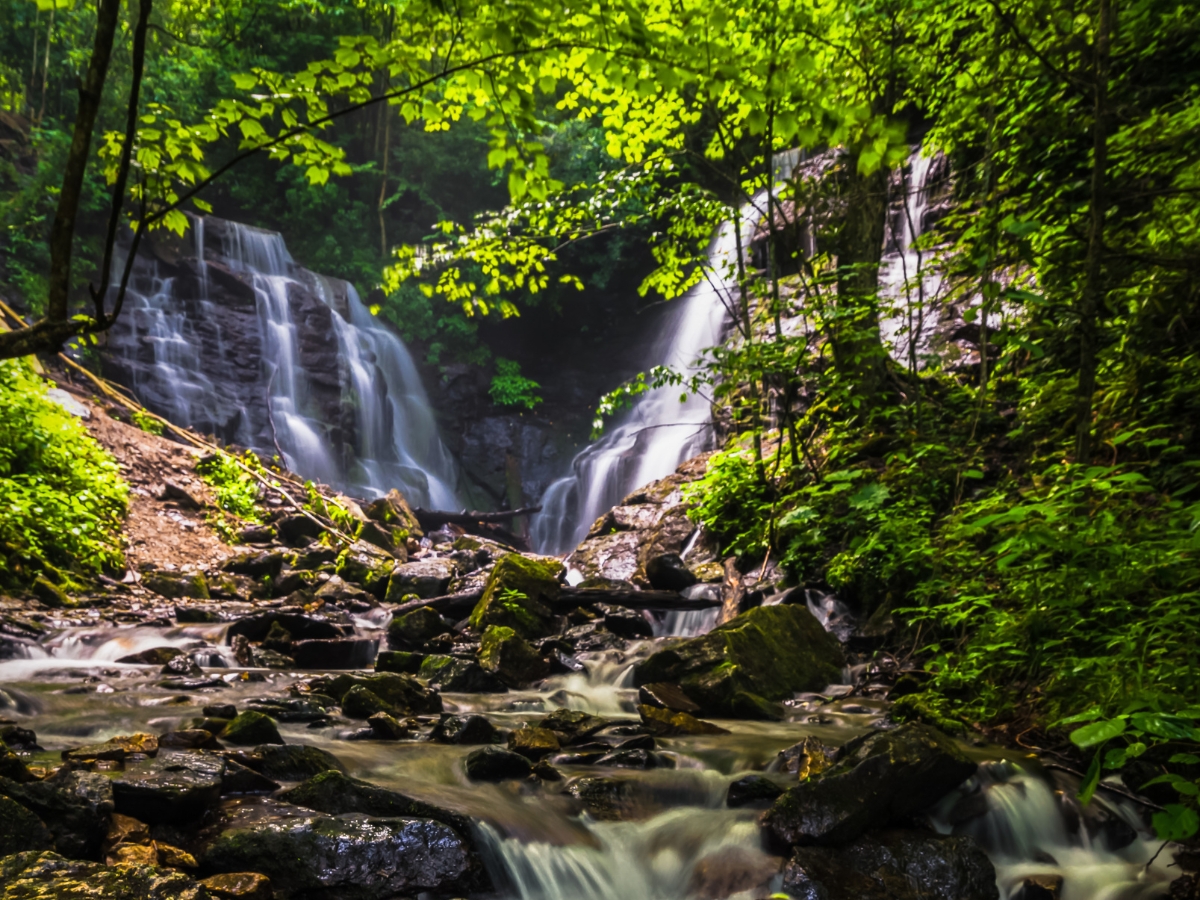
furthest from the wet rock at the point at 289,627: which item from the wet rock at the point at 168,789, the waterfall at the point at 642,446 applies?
the waterfall at the point at 642,446

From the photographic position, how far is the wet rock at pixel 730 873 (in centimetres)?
331

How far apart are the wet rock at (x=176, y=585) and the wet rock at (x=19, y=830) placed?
7223 mm

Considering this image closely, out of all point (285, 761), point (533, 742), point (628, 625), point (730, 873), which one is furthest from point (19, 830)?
point (628, 625)

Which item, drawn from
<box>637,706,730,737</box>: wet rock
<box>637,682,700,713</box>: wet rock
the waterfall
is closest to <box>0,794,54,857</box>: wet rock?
<box>637,706,730,737</box>: wet rock

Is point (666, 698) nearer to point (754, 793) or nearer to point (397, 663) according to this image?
point (754, 793)

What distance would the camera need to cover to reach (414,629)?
26.3 ft

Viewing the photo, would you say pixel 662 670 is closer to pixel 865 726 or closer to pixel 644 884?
pixel 865 726

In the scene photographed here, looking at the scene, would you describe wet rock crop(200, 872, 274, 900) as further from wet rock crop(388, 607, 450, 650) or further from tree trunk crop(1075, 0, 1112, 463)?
wet rock crop(388, 607, 450, 650)

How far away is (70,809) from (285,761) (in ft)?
3.40

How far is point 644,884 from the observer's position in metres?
3.49

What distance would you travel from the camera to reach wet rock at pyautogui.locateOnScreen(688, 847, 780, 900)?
10.9 ft

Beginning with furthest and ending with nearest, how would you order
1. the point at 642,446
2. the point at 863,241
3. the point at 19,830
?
the point at 642,446 → the point at 863,241 → the point at 19,830

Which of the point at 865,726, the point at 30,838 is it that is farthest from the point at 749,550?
the point at 30,838

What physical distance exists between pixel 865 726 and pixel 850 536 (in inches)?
105
